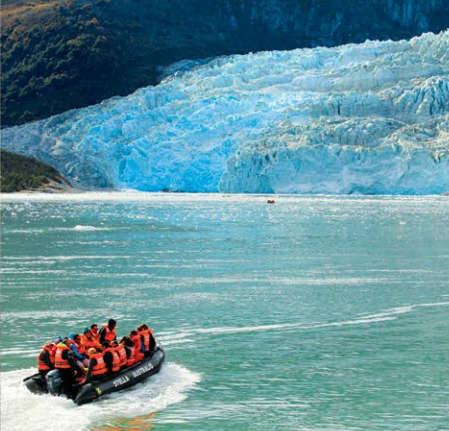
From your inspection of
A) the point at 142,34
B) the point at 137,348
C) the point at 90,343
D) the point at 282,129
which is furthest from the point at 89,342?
the point at 142,34

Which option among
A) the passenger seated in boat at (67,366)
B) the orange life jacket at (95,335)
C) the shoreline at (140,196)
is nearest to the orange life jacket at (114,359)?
the passenger seated in boat at (67,366)

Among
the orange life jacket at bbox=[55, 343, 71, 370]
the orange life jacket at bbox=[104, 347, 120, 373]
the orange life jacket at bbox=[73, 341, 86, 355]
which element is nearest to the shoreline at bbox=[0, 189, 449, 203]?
the orange life jacket at bbox=[73, 341, 86, 355]

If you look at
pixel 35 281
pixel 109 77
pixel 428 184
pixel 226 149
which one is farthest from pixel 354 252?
pixel 109 77

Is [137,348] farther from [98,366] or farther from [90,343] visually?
[98,366]

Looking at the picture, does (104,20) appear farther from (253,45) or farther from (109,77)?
(253,45)

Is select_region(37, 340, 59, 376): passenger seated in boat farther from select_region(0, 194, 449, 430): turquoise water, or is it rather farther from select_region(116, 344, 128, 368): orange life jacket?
select_region(116, 344, 128, 368): orange life jacket
